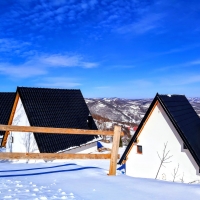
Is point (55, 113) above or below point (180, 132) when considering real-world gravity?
above

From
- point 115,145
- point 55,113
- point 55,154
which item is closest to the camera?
point 55,154

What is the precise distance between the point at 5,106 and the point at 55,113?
620cm

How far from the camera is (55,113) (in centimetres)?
1667

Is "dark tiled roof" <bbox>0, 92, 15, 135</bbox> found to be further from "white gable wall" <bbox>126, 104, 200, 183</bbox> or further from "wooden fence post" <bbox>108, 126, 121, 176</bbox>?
"wooden fence post" <bbox>108, 126, 121, 176</bbox>

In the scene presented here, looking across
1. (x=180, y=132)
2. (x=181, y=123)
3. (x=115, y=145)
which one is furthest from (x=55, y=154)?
(x=181, y=123)

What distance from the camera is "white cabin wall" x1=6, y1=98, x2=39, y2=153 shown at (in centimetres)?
1444

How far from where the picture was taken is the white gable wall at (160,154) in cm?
1023

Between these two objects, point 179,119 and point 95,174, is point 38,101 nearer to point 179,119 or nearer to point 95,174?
point 179,119

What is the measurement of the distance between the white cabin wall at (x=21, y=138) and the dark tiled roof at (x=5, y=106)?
10.5ft

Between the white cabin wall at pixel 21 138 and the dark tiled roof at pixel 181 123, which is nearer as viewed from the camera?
the dark tiled roof at pixel 181 123

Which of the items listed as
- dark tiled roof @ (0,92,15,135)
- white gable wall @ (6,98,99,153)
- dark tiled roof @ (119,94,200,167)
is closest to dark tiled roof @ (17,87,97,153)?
white gable wall @ (6,98,99,153)

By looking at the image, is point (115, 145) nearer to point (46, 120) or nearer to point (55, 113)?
point (46, 120)

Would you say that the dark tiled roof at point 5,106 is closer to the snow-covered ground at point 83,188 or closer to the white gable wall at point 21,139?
the white gable wall at point 21,139

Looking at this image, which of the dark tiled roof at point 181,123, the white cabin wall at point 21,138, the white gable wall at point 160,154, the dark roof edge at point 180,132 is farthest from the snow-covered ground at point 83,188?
the white cabin wall at point 21,138
